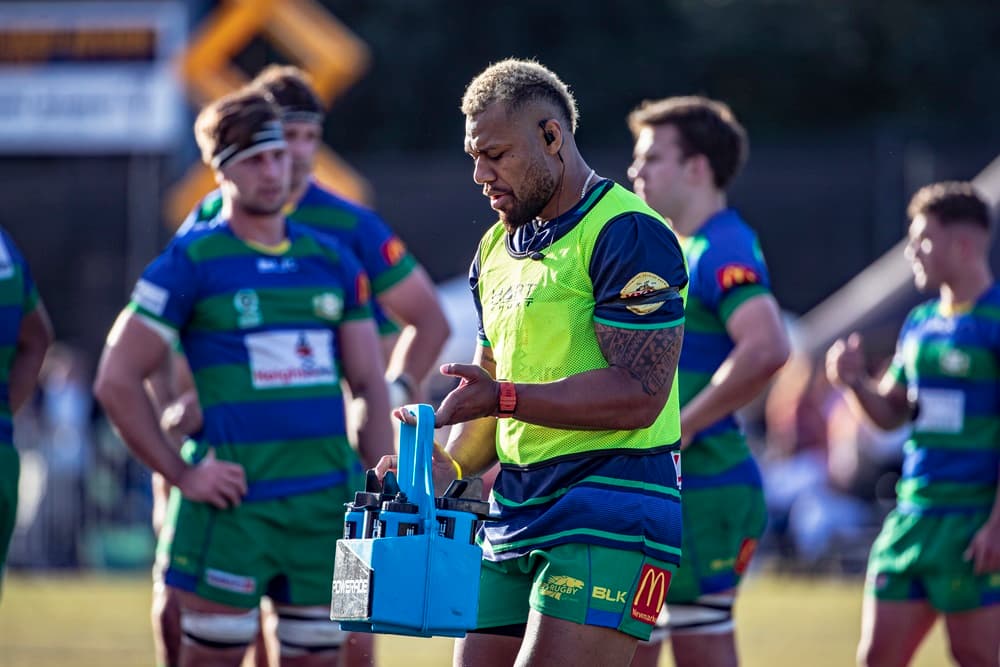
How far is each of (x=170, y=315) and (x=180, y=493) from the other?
28.0 inches

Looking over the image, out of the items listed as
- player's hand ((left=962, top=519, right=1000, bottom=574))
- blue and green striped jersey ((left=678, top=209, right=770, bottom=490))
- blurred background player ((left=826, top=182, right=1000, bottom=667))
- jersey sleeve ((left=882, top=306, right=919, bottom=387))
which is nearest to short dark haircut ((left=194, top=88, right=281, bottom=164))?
blue and green striped jersey ((left=678, top=209, right=770, bottom=490))

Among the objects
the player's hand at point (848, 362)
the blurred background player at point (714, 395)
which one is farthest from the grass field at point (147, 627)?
the blurred background player at point (714, 395)

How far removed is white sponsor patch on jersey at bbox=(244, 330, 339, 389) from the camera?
6.85 m

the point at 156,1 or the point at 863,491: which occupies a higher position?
the point at 156,1

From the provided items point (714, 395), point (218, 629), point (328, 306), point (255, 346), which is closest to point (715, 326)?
point (714, 395)

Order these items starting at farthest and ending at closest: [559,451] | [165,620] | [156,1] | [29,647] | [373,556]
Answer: [156,1] → [29,647] → [165,620] → [559,451] → [373,556]

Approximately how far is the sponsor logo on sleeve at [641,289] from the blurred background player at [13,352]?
10.4 ft

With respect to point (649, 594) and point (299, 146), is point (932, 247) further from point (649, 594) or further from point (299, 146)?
point (649, 594)

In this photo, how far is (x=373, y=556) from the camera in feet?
14.9

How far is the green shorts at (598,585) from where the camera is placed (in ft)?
16.0

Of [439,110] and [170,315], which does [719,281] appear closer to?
[170,315]

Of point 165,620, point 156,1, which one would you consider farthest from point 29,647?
point 156,1

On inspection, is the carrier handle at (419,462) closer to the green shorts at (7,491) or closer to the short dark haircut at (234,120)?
the short dark haircut at (234,120)

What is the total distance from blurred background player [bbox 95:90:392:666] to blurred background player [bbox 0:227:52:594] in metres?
0.55
